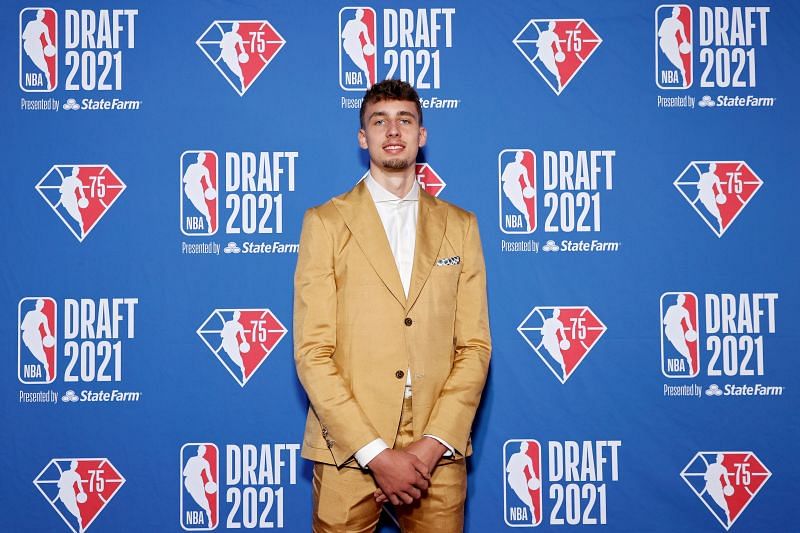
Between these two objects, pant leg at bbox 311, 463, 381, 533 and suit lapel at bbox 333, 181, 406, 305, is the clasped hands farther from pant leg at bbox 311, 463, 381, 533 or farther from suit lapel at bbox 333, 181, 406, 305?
suit lapel at bbox 333, 181, 406, 305

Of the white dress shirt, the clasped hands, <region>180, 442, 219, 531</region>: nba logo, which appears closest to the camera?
the clasped hands

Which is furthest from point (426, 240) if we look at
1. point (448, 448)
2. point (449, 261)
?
point (448, 448)

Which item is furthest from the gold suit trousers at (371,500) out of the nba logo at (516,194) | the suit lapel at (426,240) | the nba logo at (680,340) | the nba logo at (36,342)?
the nba logo at (36,342)

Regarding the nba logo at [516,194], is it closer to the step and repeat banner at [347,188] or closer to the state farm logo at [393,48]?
the step and repeat banner at [347,188]

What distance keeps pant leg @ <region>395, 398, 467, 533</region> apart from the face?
A: 0.70 m

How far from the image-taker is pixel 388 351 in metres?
1.93

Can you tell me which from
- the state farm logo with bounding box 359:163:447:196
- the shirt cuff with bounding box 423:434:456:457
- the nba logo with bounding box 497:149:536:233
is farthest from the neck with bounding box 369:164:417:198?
the shirt cuff with bounding box 423:434:456:457

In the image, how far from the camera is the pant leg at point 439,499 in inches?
75.6

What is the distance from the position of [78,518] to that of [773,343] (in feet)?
8.79

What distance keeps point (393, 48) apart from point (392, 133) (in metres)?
0.70

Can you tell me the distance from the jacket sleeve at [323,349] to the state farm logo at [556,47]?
116 cm

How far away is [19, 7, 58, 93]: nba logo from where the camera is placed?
2.61 metres

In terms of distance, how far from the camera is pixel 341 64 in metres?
2.60

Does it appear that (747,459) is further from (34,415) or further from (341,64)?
(34,415)
